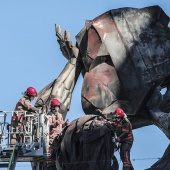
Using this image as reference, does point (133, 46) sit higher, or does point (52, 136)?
point (133, 46)

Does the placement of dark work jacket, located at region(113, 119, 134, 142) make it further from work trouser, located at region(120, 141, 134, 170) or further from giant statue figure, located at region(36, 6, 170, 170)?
giant statue figure, located at region(36, 6, 170, 170)

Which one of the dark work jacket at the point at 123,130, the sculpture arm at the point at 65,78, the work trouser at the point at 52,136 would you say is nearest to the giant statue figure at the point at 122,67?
the sculpture arm at the point at 65,78

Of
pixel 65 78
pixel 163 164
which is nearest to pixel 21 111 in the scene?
pixel 163 164

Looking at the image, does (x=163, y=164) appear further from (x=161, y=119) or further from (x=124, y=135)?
(x=124, y=135)

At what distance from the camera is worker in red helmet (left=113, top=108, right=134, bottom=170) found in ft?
113

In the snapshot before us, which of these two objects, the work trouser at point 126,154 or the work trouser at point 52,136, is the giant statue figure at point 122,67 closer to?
the work trouser at point 52,136

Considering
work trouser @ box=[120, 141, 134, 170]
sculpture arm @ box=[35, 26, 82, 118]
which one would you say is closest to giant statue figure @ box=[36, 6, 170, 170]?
sculpture arm @ box=[35, 26, 82, 118]

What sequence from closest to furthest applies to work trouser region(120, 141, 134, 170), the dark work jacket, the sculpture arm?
the dark work jacket < work trouser region(120, 141, 134, 170) < the sculpture arm

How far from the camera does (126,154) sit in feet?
115

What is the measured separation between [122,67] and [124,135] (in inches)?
260

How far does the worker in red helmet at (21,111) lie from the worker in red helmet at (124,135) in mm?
2832

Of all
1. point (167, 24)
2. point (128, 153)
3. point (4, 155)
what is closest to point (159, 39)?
point (167, 24)

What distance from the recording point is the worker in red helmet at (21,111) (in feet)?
108

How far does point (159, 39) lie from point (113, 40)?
1.73 m
